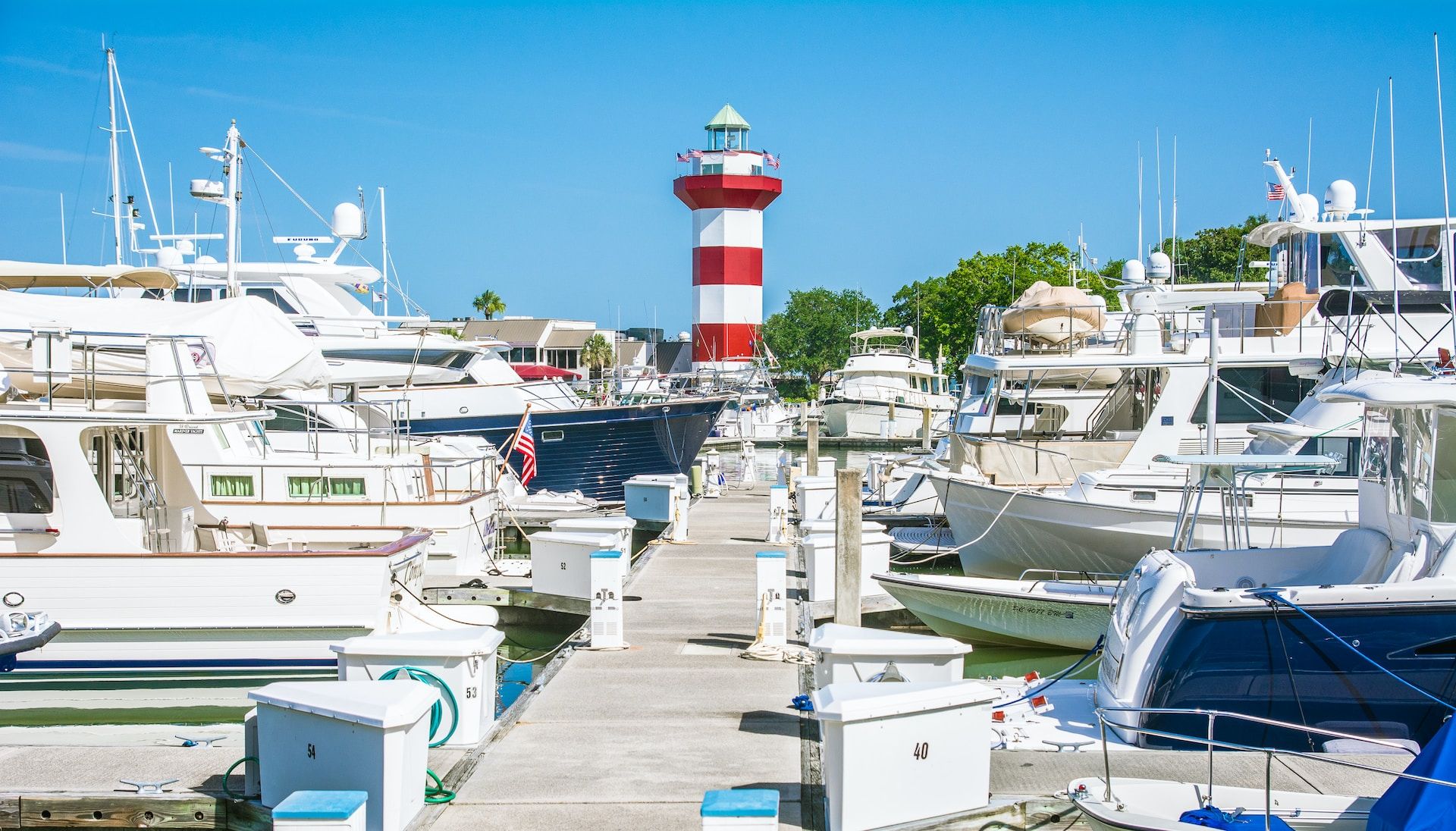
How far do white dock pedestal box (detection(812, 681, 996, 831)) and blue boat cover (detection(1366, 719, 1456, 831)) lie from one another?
1.86 m

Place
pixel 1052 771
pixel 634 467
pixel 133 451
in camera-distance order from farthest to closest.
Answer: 1. pixel 634 467
2. pixel 133 451
3. pixel 1052 771

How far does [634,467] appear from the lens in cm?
2978

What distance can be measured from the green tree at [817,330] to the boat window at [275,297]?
157ft

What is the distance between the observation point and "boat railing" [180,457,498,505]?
1495 centimetres

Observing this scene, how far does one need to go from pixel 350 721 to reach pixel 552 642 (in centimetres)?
894

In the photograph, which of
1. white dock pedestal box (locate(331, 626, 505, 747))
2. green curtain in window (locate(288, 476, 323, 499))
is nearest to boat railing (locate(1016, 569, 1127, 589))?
white dock pedestal box (locate(331, 626, 505, 747))

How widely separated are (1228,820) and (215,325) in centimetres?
1195

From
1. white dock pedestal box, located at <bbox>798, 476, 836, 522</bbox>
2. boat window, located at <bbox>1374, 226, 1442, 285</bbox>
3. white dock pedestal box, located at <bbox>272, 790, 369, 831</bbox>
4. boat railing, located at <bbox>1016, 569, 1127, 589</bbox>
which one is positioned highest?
boat window, located at <bbox>1374, 226, 1442, 285</bbox>

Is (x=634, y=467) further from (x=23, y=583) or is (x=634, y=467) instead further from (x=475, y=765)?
(x=475, y=765)

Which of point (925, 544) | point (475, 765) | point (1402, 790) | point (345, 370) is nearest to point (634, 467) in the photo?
point (345, 370)

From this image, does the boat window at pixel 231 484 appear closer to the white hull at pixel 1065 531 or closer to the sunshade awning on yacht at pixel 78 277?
the sunshade awning on yacht at pixel 78 277

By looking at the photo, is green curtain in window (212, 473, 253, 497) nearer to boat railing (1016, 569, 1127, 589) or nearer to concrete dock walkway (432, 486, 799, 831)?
concrete dock walkway (432, 486, 799, 831)

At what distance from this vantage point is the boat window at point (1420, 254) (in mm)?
18281

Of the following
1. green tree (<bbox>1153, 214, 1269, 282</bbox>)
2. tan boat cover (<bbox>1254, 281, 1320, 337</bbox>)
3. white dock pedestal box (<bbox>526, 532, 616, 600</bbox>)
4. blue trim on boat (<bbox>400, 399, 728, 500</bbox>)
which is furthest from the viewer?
green tree (<bbox>1153, 214, 1269, 282</bbox>)
